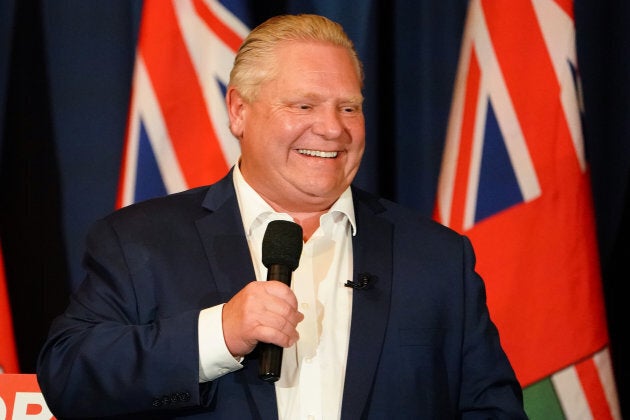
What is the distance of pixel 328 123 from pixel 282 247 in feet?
1.81

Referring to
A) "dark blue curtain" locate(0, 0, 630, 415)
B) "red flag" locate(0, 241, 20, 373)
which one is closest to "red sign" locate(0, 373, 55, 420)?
"red flag" locate(0, 241, 20, 373)

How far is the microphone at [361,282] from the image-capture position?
202cm

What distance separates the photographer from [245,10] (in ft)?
9.54

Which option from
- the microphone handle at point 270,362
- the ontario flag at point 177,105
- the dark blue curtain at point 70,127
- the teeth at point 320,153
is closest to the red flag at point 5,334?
the dark blue curtain at point 70,127

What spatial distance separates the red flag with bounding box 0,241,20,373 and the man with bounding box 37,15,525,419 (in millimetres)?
824

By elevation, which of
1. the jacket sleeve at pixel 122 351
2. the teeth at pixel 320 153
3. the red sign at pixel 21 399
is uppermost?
the teeth at pixel 320 153

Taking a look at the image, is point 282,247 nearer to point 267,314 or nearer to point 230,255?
point 267,314

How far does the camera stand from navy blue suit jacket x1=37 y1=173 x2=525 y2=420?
1.77 m

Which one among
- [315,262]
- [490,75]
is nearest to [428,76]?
[490,75]

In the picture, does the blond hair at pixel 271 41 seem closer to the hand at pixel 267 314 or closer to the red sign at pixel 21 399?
the hand at pixel 267 314

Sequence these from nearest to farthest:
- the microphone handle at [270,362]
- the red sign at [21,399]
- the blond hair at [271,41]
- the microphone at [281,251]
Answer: the microphone handle at [270,362] < the microphone at [281,251] < the blond hair at [271,41] < the red sign at [21,399]

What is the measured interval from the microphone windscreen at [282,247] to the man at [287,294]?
7 cm

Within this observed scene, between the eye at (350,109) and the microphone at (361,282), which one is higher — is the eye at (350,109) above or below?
above

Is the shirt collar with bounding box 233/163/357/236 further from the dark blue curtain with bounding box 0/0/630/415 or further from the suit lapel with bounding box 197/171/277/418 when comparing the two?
the dark blue curtain with bounding box 0/0/630/415
